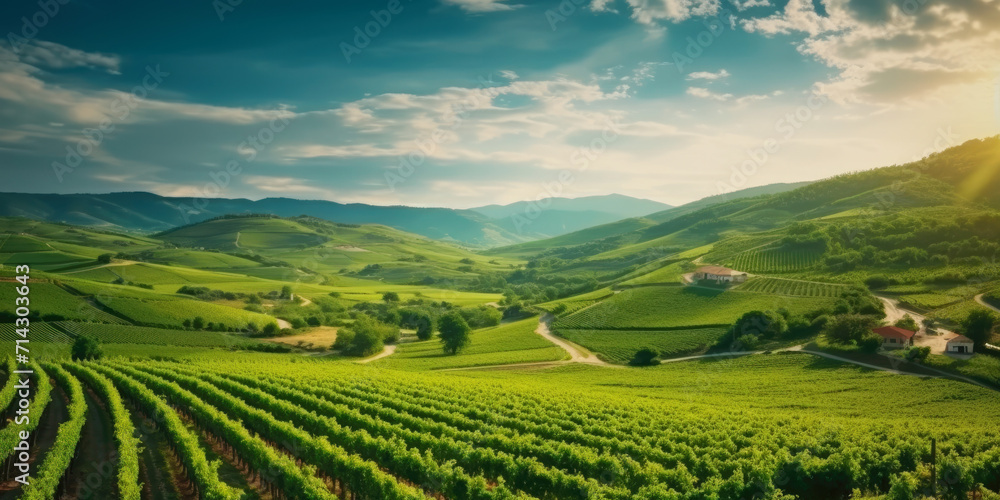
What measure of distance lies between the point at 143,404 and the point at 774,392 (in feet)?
200

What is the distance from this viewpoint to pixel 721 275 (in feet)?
381

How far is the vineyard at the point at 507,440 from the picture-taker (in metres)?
25.2

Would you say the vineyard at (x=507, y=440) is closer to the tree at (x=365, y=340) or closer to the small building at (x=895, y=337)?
the small building at (x=895, y=337)

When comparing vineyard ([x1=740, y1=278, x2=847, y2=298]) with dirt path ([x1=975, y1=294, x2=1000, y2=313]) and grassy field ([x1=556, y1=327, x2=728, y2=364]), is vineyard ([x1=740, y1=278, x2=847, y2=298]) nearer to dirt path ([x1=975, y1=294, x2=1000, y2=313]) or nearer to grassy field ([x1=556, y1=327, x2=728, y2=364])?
dirt path ([x1=975, y1=294, x2=1000, y2=313])

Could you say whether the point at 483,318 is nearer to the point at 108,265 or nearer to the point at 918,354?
the point at 918,354

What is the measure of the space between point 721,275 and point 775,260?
2493cm

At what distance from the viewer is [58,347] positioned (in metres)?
79.0

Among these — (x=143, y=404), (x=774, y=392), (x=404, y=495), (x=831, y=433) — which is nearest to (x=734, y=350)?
(x=774, y=392)

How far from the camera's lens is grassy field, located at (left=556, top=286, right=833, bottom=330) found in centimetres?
9344

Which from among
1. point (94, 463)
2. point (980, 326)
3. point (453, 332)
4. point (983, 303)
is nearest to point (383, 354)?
point (453, 332)

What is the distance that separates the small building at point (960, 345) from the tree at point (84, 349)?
Answer: 11700 centimetres

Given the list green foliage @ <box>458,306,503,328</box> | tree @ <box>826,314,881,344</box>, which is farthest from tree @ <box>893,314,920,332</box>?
green foliage @ <box>458,306,503,328</box>

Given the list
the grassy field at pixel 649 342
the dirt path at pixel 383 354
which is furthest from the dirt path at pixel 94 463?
the grassy field at pixel 649 342

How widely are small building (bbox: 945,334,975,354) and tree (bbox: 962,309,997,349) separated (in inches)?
69.5
